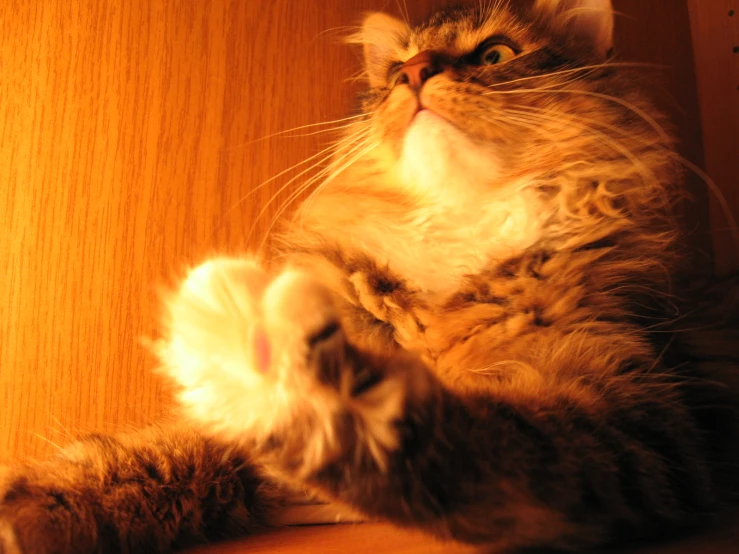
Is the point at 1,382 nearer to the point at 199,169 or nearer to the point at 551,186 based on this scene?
the point at 199,169

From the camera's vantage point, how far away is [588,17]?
120 cm

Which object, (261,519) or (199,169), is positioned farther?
(199,169)

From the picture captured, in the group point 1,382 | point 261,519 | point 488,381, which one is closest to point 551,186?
point 488,381

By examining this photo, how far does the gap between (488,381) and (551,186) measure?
439 mm

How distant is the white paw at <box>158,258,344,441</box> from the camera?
17.7 inches

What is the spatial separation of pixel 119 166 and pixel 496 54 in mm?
910

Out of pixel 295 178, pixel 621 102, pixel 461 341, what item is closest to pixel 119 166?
pixel 295 178

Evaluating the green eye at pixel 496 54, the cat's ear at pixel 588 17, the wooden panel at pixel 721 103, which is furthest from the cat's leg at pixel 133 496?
the wooden panel at pixel 721 103

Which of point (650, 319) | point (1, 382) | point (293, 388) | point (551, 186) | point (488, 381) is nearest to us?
point (293, 388)

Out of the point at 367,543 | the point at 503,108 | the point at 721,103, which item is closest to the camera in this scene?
the point at 367,543

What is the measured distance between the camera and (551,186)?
983 millimetres

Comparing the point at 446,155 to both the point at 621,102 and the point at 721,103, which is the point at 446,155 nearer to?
the point at 621,102

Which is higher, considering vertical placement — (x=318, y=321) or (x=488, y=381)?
(x=318, y=321)

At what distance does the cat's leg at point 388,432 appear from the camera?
17.9 inches
